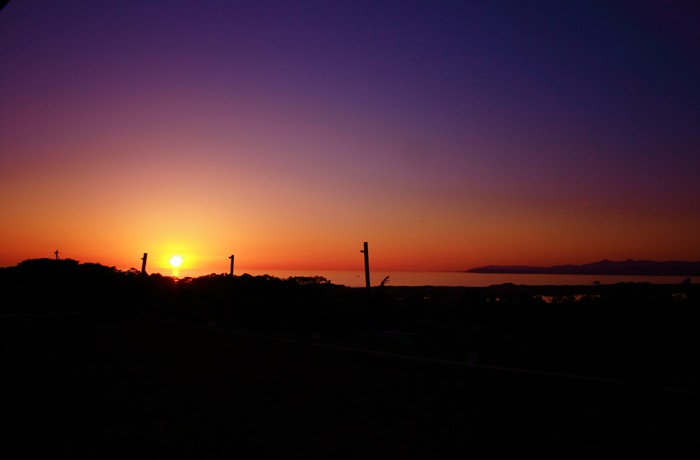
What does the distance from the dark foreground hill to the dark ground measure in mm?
26

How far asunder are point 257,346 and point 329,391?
5.23m

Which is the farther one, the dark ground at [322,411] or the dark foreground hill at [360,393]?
the dark foreground hill at [360,393]

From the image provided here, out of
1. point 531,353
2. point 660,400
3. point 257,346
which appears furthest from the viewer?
point 257,346

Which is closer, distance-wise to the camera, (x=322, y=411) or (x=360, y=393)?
(x=322, y=411)

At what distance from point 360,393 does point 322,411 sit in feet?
3.62

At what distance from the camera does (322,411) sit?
6.57 metres

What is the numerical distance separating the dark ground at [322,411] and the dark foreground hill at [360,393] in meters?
0.03

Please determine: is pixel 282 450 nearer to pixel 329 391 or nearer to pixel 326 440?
pixel 326 440

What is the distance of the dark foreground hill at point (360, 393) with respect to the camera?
5.26 metres

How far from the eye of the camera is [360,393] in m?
7.56

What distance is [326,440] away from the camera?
17.7 ft

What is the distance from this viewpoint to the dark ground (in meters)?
5.13

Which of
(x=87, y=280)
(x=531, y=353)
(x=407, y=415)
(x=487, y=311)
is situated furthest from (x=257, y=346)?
(x=487, y=311)

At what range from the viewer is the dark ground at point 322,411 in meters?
5.13
